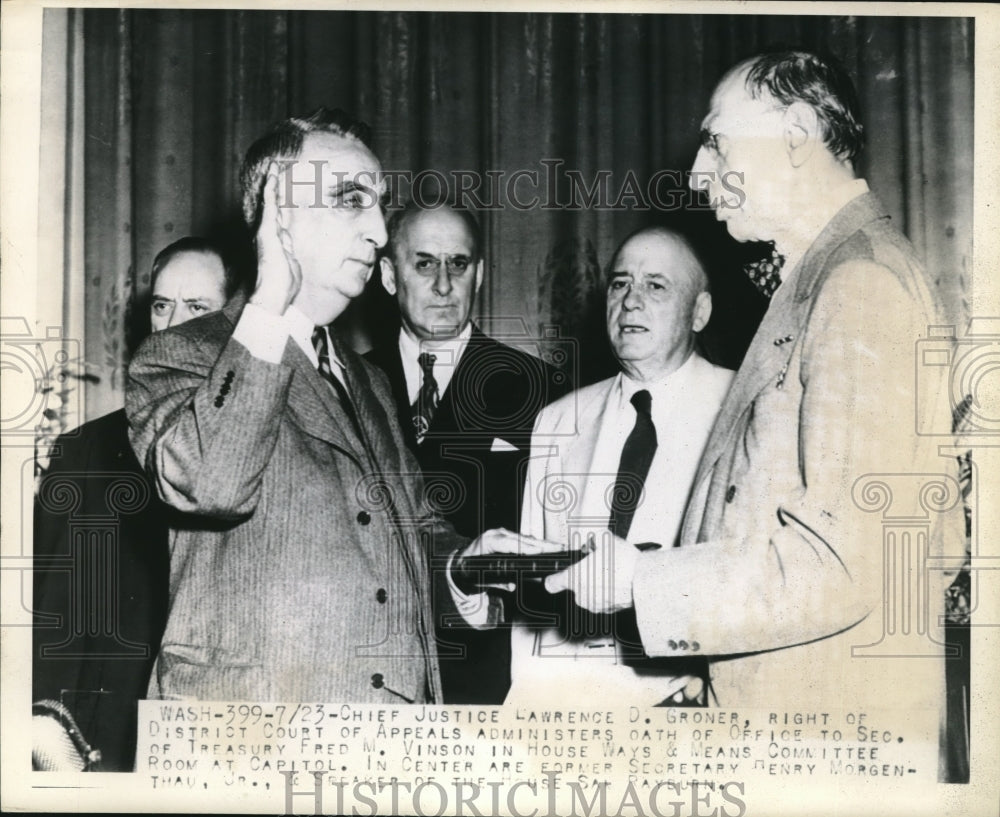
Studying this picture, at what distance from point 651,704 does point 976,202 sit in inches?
83.2

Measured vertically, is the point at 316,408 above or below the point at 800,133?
below

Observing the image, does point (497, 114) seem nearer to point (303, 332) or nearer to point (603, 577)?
point (303, 332)

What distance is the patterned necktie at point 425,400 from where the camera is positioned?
174 inches

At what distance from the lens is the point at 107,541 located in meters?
4.41

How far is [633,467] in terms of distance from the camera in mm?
4379

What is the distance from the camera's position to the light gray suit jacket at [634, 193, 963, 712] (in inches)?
168

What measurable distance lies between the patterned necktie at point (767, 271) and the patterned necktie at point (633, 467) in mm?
573

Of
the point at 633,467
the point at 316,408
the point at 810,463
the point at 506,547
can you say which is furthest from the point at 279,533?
the point at 810,463

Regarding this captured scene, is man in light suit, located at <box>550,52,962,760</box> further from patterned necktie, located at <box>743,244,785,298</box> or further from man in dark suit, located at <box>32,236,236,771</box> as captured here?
man in dark suit, located at <box>32,236,236,771</box>

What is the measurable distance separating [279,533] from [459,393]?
2.59ft

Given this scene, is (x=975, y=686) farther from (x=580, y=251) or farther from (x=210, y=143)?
(x=210, y=143)

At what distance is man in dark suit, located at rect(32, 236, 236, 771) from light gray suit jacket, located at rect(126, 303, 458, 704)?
9 cm

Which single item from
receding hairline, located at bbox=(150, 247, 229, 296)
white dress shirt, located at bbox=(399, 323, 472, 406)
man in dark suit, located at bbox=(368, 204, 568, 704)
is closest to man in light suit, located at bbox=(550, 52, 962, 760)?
man in dark suit, located at bbox=(368, 204, 568, 704)

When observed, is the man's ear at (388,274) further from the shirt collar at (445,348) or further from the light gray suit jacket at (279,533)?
the light gray suit jacket at (279,533)
